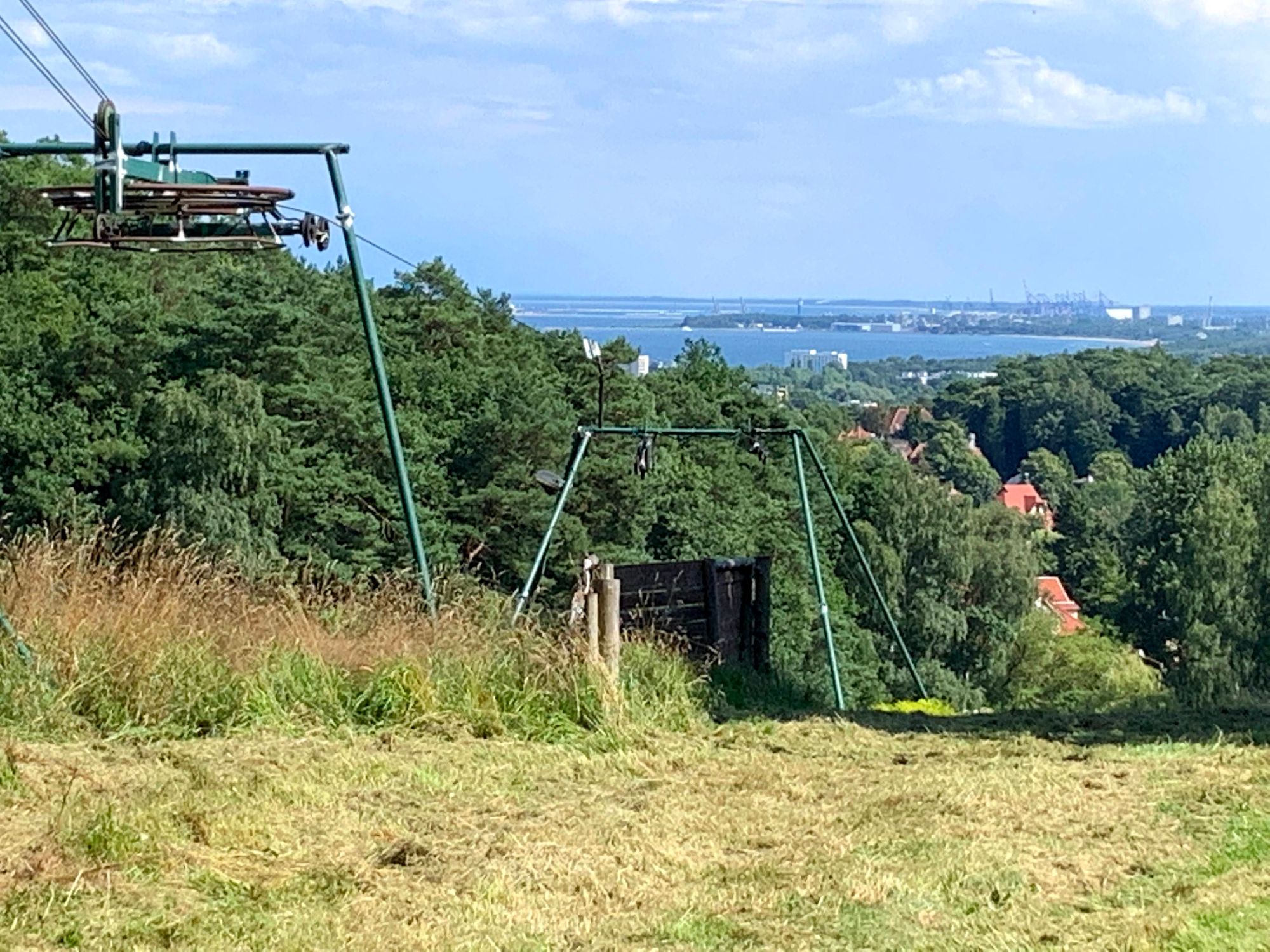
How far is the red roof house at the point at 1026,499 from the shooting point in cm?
10081

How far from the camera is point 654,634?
9844 mm

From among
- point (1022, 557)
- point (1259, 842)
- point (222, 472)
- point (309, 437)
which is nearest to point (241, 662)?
point (1259, 842)

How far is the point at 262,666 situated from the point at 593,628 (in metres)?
1.57

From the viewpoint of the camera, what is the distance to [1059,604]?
7838 centimetres

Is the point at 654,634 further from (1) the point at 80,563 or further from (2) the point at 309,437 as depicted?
(2) the point at 309,437

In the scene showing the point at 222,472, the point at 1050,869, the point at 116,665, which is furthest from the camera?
the point at 222,472

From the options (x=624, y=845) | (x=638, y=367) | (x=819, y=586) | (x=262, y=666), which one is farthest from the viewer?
(x=638, y=367)

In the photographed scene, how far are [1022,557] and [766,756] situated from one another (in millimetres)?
62497

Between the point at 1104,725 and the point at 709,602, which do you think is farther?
the point at 709,602

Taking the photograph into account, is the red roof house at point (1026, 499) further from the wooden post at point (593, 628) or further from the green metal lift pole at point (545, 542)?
the wooden post at point (593, 628)

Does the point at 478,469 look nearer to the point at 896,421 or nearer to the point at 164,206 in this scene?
the point at 164,206

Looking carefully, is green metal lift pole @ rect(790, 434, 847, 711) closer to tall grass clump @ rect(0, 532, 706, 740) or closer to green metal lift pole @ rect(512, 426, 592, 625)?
green metal lift pole @ rect(512, 426, 592, 625)

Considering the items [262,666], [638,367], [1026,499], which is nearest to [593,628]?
[262,666]

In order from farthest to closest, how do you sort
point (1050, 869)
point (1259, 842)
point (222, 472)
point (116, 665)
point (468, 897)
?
point (222, 472) → point (116, 665) → point (1259, 842) → point (1050, 869) → point (468, 897)
